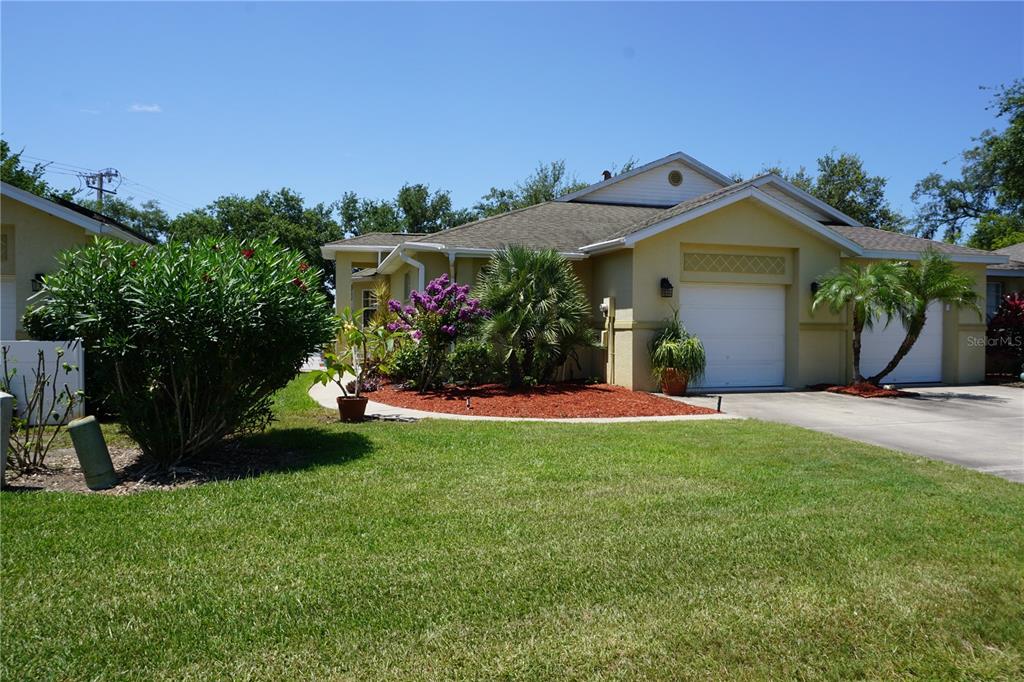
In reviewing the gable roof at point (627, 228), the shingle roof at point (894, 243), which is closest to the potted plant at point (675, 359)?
the gable roof at point (627, 228)

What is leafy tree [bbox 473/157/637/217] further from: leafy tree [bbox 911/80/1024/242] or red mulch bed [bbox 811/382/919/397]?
red mulch bed [bbox 811/382/919/397]

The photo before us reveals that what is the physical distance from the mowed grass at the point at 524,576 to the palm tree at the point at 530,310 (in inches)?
254

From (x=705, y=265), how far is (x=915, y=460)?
298 inches

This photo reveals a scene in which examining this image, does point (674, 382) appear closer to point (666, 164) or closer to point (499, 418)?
point (499, 418)

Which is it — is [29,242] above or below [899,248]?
below

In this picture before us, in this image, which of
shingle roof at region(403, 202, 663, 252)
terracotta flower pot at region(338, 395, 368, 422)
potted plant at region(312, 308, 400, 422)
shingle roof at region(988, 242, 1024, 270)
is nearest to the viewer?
potted plant at region(312, 308, 400, 422)

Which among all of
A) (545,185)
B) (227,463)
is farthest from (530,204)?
(227,463)

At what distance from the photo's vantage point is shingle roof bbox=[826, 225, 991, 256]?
53.2 feet

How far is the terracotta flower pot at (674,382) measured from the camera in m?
13.2

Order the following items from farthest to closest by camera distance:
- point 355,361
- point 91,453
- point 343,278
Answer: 1. point 343,278
2. point 355,361
3. point 91,453

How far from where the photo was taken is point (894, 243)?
16922mm

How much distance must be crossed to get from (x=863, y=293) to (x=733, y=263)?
2.60 metres

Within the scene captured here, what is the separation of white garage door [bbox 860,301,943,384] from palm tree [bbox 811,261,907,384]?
5.79 ft

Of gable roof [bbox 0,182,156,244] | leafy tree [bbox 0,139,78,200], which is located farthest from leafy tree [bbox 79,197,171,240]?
gable roof [bbox 0,182,156,244]
